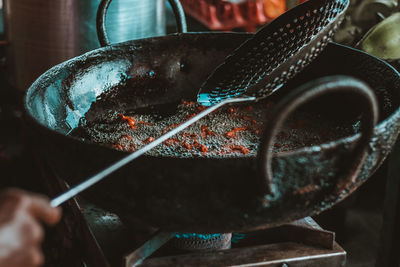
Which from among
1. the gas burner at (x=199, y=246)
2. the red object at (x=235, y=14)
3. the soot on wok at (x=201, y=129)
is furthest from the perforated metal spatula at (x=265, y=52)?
the red object at (x=235, y=14)

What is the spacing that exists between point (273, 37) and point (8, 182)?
120cm

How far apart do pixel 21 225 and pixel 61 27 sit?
124cm

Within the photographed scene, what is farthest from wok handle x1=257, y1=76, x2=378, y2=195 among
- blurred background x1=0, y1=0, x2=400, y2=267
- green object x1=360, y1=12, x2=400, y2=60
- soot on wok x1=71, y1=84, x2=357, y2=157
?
green object x1=360, y1=12, x2=400, y2=60

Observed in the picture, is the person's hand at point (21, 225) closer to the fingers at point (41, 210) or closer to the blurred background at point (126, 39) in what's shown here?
the fingers at point (41, 210)

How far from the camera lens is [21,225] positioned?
48cm

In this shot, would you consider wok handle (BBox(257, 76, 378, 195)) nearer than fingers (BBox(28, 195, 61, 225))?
No

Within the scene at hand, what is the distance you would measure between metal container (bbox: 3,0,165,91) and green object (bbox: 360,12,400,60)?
797mm

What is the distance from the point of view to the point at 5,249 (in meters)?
0.48

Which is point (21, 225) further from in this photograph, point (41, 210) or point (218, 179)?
point (218, 179)

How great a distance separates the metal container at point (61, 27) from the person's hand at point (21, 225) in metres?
1.19

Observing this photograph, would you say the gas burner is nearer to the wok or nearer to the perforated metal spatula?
the wok

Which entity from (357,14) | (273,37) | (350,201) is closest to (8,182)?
(273,37)

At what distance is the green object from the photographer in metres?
1.47

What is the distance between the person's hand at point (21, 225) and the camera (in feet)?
1.56
